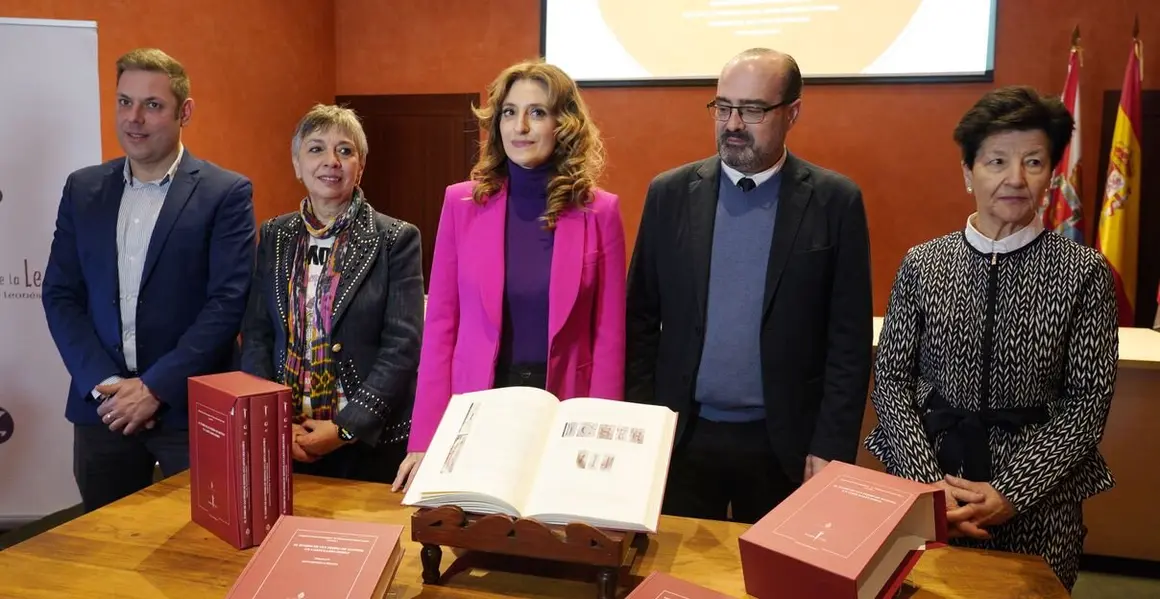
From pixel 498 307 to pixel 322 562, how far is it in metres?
0.73

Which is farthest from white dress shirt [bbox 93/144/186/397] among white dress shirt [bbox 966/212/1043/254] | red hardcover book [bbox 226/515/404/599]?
white dress shirt [bbox 966/212/1043/254]

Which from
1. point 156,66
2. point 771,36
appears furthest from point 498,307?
point 771,36

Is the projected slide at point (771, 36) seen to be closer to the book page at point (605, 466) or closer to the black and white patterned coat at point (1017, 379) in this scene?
the black and white patterned coat at point (1017, 379)

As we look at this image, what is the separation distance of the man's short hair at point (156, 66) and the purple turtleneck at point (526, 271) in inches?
43.3

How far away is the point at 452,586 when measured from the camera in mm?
1179

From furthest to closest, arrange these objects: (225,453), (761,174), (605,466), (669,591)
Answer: (761,174)
(225,453)
(605,466)
(669,591)

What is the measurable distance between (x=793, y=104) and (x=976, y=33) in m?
3.16

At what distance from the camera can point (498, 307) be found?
173cm

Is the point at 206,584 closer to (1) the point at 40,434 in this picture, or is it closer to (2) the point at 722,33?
(1) the point at 40,434

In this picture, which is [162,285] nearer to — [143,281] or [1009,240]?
[143,281]

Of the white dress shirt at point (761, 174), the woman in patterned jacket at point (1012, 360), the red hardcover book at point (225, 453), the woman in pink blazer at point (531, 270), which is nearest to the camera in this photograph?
the red hardcover book at point (225, 453)

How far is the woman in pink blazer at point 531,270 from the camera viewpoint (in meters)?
1.72

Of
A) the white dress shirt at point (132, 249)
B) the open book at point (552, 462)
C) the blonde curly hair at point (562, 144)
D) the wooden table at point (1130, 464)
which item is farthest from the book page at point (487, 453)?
the wooden table at point (1130, 464)

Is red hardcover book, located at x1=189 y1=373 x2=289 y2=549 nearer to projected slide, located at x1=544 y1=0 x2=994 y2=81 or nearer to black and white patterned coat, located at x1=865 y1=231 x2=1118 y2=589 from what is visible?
black and white patterned coat, located at x1=865 y1=231 x2=1118 y2=589
